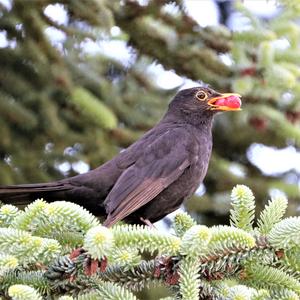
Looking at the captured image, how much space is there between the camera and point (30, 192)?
3592mm

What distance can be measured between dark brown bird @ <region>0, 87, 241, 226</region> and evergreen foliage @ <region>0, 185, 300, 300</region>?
4.49 feet

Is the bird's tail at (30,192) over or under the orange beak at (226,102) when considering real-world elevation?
under

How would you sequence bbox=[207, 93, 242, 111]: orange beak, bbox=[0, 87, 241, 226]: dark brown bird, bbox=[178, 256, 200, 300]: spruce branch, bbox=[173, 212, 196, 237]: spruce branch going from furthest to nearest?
bbox=[207, 93, 242, 111]: orange beak < bbox=[0, 87, 241, 226]: dark brown bird < bbox=[173, 212, 196, 237]: spruce branch < bbox=[178, 256, 200, 300]: spruce branch

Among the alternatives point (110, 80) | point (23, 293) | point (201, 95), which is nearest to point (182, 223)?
point (23, 293)

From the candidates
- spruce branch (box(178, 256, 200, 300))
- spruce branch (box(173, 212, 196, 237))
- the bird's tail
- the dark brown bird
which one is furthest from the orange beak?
spruce branch (box(178, 256, 200, 300))

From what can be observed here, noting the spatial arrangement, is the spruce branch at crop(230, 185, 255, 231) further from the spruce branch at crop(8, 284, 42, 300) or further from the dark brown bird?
the dark brown bird

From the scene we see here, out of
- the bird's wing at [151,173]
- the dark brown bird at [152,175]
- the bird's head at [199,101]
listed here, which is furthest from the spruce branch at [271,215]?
the bird's head at [199,101]

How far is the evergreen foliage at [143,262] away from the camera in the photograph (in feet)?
6.66

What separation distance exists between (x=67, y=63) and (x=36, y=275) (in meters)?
2.23

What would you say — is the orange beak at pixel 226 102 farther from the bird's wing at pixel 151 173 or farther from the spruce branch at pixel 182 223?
the spruce branch at pixel 182 223

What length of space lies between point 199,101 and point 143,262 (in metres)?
2.28

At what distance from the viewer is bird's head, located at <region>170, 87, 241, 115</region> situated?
4.23 metres

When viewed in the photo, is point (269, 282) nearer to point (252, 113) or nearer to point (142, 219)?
point (142, 219)

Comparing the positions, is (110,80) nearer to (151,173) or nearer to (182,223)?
(151,173)
